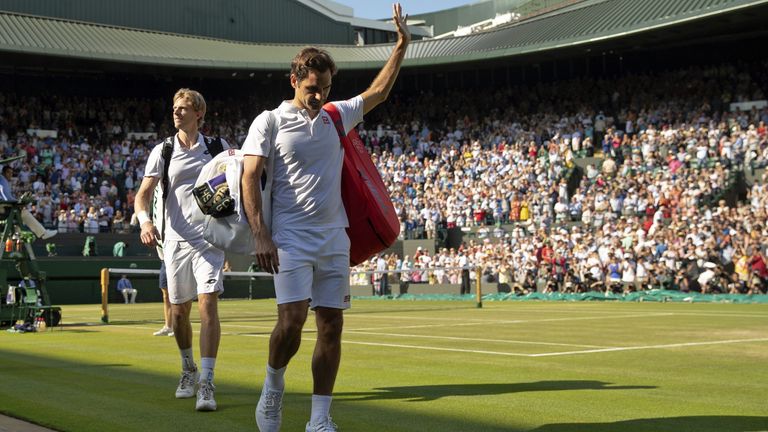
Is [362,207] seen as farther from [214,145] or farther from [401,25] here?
Answer: [214,145]

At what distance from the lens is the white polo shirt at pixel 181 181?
8.48 meters

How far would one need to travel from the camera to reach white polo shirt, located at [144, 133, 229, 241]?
334 inches

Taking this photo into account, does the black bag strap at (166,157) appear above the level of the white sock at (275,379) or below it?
above

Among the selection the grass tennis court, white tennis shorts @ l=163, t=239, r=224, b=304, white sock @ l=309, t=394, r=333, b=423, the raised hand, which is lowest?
the grass tennis court

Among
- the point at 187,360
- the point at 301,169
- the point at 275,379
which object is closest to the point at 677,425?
the point at 275,379

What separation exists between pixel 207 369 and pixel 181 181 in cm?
176

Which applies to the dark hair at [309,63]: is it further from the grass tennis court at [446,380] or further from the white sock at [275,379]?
the grass tennis court at [446,380]

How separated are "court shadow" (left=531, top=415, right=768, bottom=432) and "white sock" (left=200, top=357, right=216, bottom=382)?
261cm

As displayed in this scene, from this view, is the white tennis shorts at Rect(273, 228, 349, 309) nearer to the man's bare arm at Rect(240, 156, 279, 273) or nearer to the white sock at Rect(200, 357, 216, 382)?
the man's bare arm at Rect(240, 156, 279, 273)

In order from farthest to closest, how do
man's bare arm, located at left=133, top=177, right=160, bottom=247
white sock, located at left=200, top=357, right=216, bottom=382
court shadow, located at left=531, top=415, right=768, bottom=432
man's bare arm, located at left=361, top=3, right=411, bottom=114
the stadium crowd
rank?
1. the stadium crowd
2. man's bare arm, located at left=133, top=177, right=160, bottom=247
3. white sock, located at left=200, top=357, right=216, bottom=382
4. man's bare arm, located at left=361, top=3, right=411, bottom=114
5. court shadow, located at left=531, top=415, right=768, bottom=432

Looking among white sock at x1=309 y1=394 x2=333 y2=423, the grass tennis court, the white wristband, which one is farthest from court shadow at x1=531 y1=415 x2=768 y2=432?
the white wristband

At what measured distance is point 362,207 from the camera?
629cm

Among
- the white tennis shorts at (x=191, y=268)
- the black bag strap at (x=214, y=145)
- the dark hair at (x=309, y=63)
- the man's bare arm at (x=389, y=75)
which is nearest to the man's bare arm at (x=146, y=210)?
the white tennis shorts at (x=191, y=268)

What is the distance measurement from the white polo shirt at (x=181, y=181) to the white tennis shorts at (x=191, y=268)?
0.32 ft
